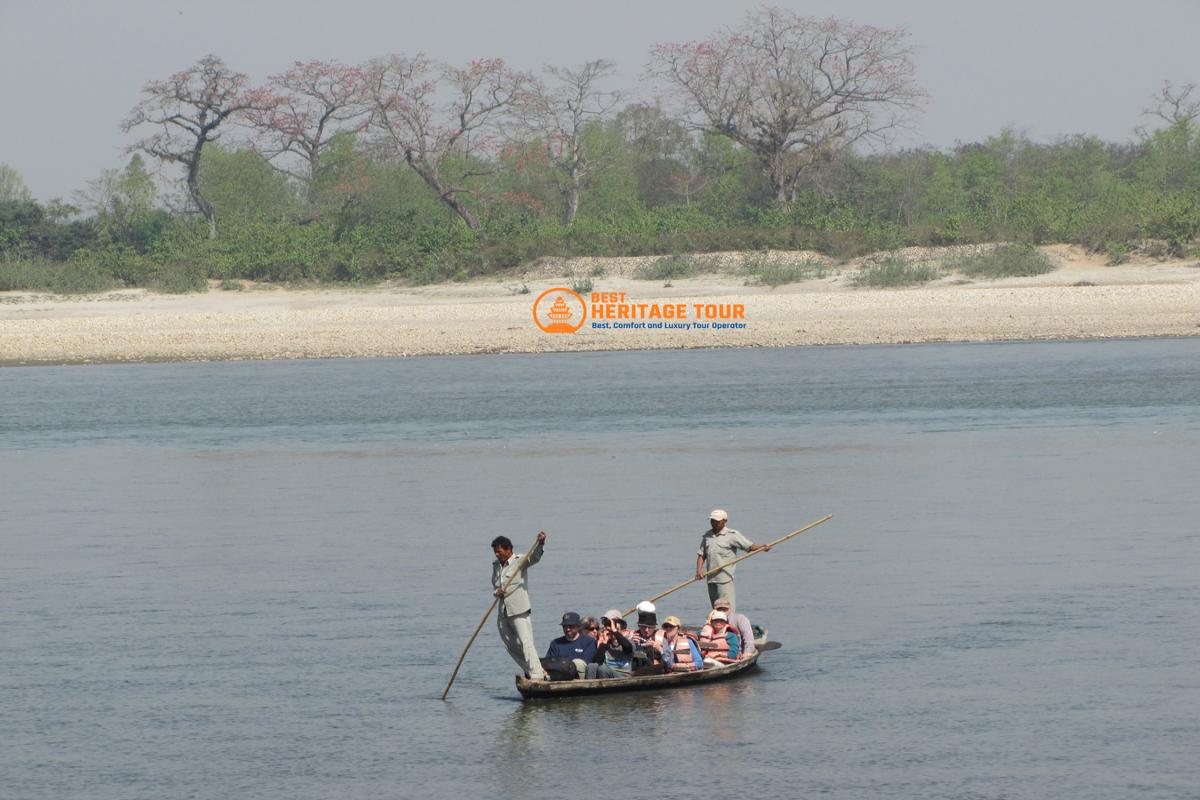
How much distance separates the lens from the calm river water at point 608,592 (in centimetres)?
1384

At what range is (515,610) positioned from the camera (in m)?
15.4

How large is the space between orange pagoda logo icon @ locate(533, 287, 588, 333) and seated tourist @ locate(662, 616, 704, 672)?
38.7 metres

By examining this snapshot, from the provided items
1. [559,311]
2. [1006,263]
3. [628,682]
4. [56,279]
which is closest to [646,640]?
[628,682]

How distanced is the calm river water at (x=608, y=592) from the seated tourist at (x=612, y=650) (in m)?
0.41

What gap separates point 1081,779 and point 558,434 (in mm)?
24549

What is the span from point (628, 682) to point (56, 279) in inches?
2088

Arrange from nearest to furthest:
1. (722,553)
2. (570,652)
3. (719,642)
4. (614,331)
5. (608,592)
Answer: (570,652)
(719,642)
(722,553)
(608,592)
(614,331)

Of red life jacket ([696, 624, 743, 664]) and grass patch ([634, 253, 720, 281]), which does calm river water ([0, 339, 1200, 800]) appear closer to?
red life jacket ([696, 624, 743, 664])

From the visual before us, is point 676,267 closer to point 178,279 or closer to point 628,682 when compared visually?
point 178,279

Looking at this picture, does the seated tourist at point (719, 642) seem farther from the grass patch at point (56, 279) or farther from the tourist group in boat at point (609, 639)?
the grass patch at point (56, 279)

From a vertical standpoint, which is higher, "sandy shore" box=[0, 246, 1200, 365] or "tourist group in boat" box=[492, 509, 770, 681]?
"sandy shore" box=[0, 246, 1200, 365]

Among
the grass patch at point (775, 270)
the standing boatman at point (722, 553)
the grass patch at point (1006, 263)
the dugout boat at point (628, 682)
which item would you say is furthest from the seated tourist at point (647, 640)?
the grass patch at point (1006, 263)

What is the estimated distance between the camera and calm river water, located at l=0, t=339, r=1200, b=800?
45.4ft

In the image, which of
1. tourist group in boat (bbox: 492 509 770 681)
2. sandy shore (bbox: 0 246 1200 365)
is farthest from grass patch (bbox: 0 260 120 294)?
tourist group in boat (bbox: 492 509 770 681)
